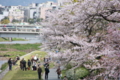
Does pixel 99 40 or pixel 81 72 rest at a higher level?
pixel 99 40

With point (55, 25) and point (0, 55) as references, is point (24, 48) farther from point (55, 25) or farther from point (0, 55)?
point (55, 25)

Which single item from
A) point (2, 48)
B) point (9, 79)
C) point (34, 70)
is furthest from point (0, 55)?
point (9, 79)

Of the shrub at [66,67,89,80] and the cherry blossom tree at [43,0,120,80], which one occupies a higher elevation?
the cherry blossom tree at [43,0,120,80]

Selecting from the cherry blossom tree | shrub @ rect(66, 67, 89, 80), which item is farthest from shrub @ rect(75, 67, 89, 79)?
the cherry blossom tree

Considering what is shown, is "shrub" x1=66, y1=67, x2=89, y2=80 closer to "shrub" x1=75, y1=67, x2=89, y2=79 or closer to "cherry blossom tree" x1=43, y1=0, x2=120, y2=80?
"shrub" x1=75, y1=67, x2=89, y2=79

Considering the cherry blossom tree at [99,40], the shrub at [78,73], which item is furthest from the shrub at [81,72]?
the cherry blossom tree at [99,40]

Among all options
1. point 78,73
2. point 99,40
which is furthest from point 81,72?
point 99,40

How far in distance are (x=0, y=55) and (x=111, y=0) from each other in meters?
52.9

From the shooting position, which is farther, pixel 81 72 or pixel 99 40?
pixel 81 72

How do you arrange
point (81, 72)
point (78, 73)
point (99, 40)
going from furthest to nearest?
point (78, 73) → point (81, 72) → point (99, 40)

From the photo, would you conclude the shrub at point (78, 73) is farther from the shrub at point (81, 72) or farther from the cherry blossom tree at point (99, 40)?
the cherry blossom tree at point (99, 40)

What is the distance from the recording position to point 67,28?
22.9 meters

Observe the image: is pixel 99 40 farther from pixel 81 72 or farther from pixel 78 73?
pixel 78 73

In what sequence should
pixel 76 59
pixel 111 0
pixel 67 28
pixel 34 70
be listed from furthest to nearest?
pixel 34 70 < pixel 67 28 < pixel 76 59 < pixel 111 0
